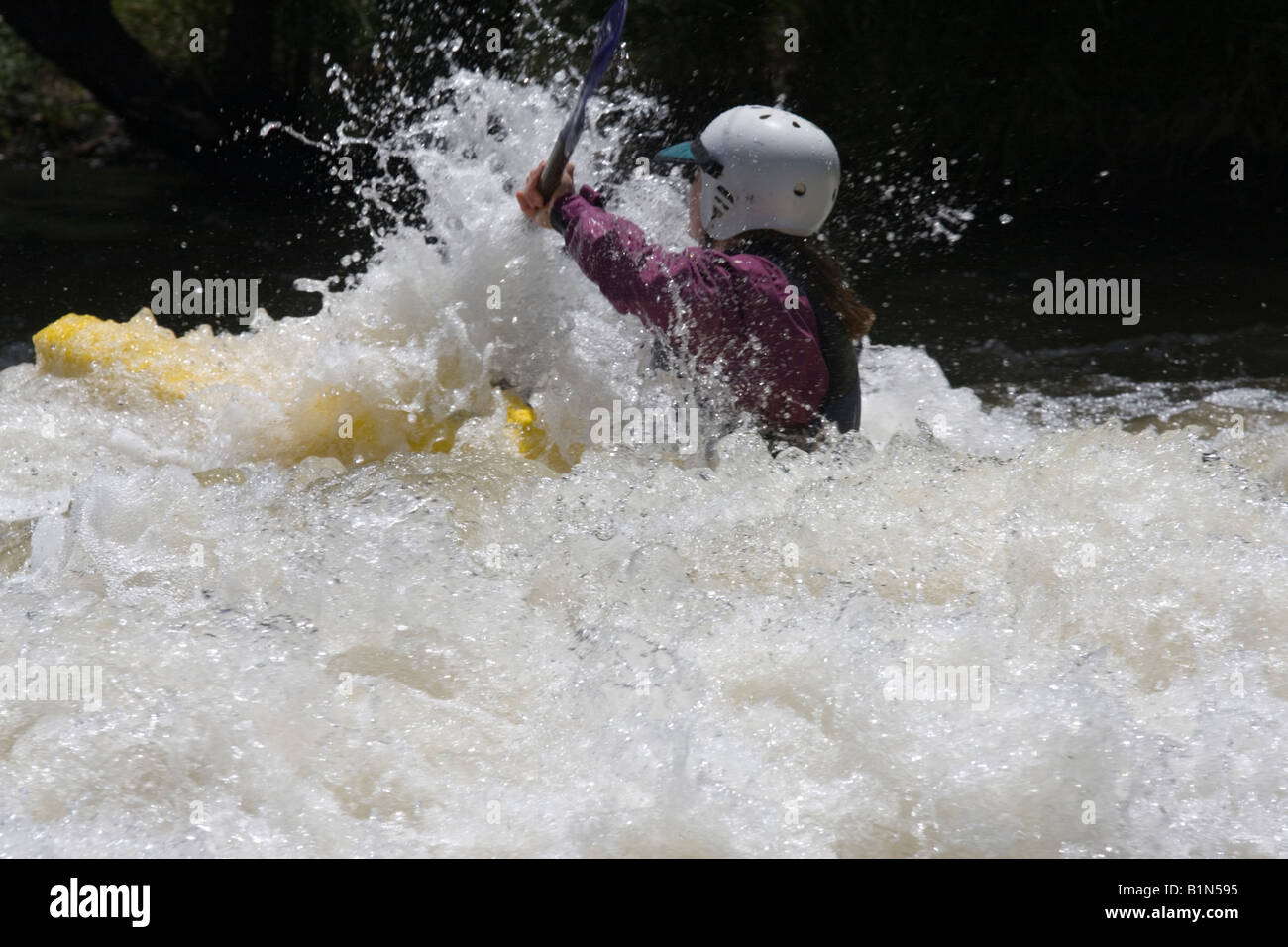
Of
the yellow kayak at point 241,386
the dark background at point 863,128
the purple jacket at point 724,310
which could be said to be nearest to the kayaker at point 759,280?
the purple jacket at point 724,310

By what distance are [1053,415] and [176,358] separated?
2.64m

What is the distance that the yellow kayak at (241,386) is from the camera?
321 cm

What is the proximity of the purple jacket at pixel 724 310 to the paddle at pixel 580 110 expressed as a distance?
157 millimetres

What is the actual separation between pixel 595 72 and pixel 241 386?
1135 millimetres

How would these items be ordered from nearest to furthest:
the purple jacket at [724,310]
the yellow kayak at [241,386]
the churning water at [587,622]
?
the churning water at [587,622], the purple jacket at [724,310], the yellow kayak at [241,386]

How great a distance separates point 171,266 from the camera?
6.10m

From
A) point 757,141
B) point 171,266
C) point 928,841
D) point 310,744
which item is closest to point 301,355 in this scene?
point 757,141

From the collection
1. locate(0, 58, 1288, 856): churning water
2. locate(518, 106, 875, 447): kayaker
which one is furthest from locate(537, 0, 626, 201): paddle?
locate(0, 58, 1288, 856): churning water

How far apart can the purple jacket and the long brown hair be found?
0.25ft

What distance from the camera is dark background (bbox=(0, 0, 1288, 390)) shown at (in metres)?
6.15

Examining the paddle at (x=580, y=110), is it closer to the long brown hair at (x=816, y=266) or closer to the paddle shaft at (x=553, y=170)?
the paddle shaft at (x=553, y=170)

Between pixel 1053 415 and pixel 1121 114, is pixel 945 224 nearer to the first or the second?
pixel 1121 114
